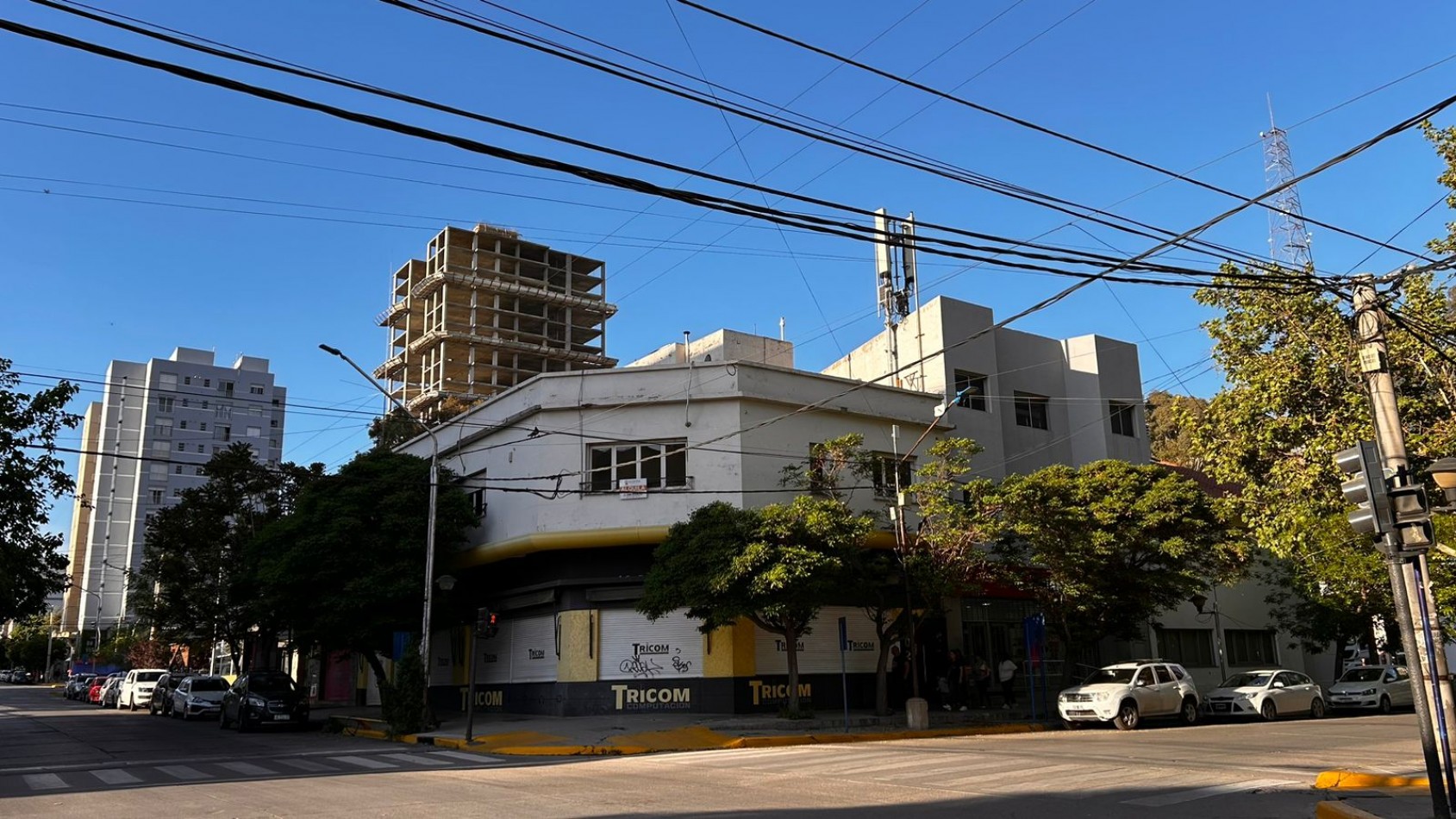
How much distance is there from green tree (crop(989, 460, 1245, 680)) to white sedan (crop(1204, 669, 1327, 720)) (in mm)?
2821

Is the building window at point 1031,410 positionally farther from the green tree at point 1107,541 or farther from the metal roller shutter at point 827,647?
the metal roller shutter at point 827,647

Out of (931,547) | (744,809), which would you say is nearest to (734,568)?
(931,547)

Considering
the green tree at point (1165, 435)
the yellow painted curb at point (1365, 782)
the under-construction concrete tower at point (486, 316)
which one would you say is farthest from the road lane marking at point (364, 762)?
the under-construction concrete tower at point (486, 316)

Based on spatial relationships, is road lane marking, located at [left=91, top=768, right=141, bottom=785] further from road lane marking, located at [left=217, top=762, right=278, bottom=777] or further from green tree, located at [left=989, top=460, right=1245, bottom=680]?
green tree, located at [left=989, top=460, right=1245, bottom=680]

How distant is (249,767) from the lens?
1694 cm

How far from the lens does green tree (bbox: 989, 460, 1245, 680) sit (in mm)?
26297

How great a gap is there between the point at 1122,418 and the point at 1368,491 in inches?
1319

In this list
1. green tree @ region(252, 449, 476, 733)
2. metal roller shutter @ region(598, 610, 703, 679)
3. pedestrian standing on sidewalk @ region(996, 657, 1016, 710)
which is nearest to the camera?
metal roller shutter @ region(598, 610, 703, 679)

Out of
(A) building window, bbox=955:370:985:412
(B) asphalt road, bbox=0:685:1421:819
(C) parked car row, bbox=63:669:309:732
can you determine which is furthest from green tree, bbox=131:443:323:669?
(A) building window, bbox=955:370:985:412

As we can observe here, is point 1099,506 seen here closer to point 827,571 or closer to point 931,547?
point 931,547

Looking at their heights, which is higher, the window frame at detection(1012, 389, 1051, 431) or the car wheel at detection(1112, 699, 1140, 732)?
the window frame at detection(1012, 389, 1051, 431)

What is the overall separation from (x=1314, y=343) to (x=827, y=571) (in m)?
11.0

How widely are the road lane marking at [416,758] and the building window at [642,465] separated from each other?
975 cm

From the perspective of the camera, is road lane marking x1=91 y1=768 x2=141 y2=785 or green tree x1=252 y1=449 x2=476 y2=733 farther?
green tree x1=252 y1=449 x2=476 y2=733
